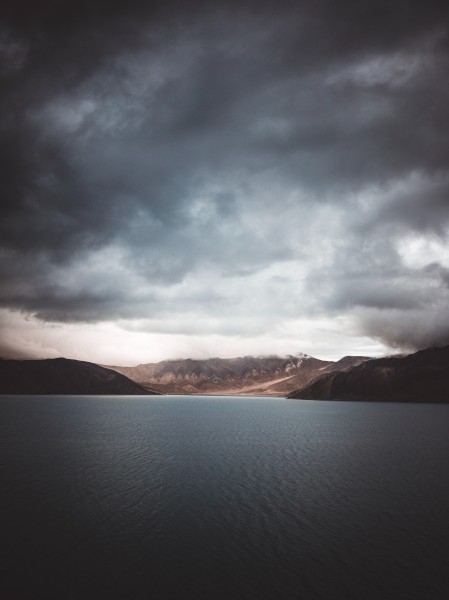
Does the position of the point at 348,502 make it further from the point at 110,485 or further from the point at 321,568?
the point at 110,485

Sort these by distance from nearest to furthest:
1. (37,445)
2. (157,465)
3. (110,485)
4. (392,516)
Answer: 1. (392,516)
2. (110,485)
3. (157,465)
4. (37,445)

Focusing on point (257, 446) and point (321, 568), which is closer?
point (321, 568)

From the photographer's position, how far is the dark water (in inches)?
1056

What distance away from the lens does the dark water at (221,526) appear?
1056 inches

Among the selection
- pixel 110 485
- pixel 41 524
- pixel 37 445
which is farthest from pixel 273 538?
pixel 37 445

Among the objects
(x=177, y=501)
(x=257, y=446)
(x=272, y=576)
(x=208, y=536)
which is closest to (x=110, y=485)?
(x=177, y=501)

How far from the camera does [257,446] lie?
92312 mm

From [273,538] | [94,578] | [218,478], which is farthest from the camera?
[218,478]

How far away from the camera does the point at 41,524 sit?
122 feet

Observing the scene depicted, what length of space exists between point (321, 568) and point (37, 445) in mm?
73997

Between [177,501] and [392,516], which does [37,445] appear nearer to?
[177,501]

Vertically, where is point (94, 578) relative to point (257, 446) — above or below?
above

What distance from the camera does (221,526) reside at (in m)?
38.0

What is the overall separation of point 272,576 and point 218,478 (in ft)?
103
